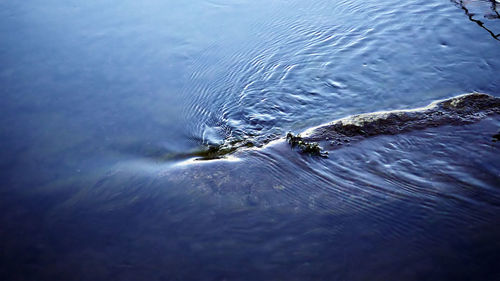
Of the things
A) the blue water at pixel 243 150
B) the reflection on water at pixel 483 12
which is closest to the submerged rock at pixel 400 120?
the blue water at pixel 243 150

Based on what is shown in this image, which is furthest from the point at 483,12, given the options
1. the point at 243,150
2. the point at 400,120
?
the point at 243,150

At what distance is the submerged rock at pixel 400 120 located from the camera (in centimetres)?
395

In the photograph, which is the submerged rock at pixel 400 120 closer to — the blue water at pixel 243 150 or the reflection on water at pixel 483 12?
the blue water at pixel 243 150

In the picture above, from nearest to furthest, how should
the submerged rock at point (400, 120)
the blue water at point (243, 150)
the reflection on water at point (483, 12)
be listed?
the blue water at point (243, 150), the submerged rock at point (400, 120), the reflection on water at point (483, 12)

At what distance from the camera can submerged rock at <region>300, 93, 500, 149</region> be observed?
3.95m

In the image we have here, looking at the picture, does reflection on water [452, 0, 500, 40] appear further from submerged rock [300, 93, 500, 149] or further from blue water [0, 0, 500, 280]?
submerged rock [300, 93, 500, 149]

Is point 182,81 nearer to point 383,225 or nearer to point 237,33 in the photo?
point 237,33

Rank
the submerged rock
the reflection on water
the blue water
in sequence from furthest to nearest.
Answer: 1. the reflection on water
2. the submerged rock
3. the blue water

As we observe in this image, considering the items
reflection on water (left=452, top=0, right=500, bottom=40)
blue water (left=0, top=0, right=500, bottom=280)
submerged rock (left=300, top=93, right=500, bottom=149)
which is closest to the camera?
blue water (left=0, top=0, right=500, bottom=280)

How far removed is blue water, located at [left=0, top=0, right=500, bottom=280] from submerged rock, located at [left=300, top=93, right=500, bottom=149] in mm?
145

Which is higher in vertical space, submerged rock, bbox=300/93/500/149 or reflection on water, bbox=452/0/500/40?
reflection on water, bbox=452/0/500/40

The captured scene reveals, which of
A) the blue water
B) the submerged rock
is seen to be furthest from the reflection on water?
the submerged rock

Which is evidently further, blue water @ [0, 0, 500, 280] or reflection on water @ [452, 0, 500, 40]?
reflection on water @ [452, 0, 500, 40]

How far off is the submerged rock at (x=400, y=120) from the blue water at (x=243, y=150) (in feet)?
0.48
